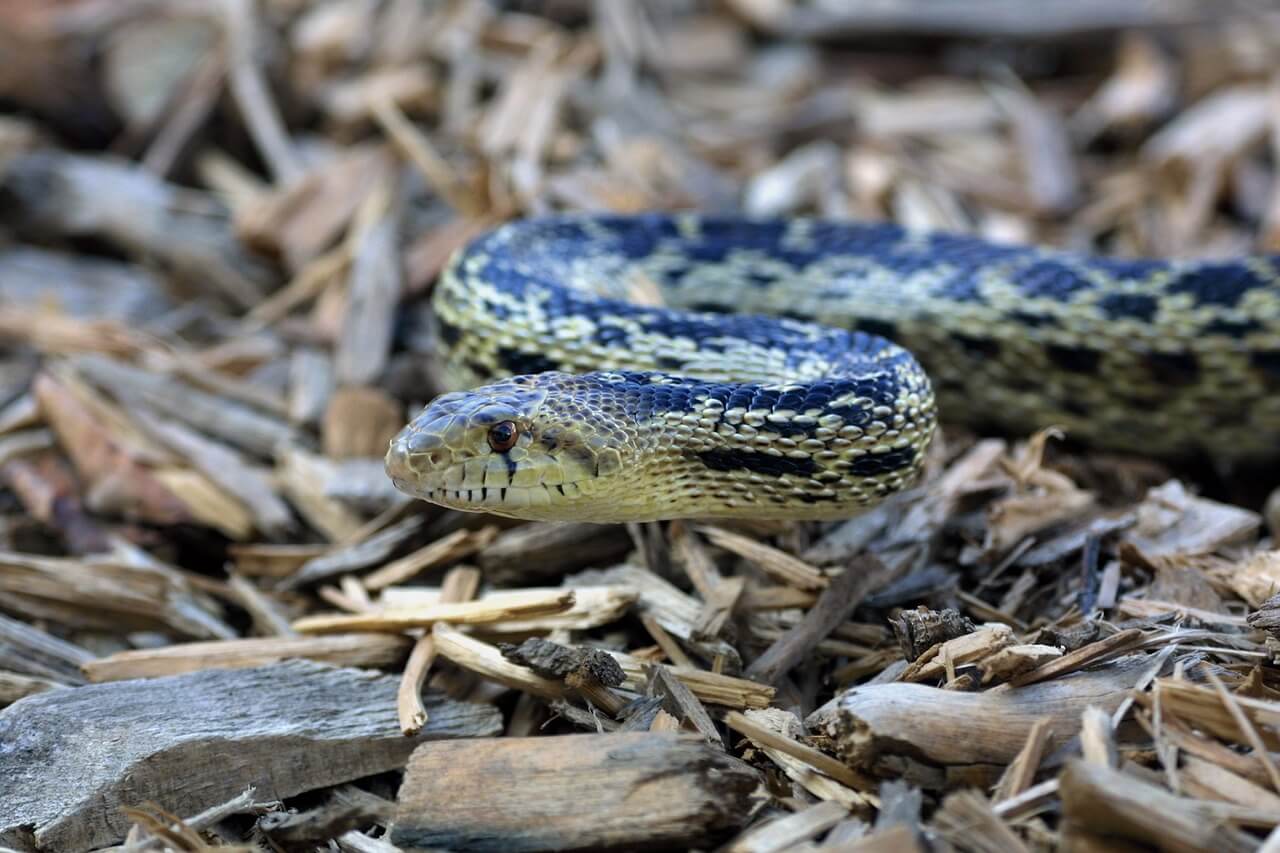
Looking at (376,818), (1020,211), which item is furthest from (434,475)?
(1020,211)

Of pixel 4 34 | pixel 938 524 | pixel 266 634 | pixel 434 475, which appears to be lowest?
pixel 266 634

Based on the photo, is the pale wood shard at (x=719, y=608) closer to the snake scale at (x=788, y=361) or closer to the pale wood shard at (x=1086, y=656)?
the snake scale at (x=788, y=361)

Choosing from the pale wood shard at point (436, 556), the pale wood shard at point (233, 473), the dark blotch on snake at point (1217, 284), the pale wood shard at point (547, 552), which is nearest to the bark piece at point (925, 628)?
the pale wood shard at point (547, 552)

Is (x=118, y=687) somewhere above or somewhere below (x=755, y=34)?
below

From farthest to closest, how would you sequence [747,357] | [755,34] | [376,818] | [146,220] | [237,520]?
[755,34]
[146,220]
[237,520]
[747,357]
[376,818]

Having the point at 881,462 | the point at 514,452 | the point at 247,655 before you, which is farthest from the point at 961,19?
the point at 247,655

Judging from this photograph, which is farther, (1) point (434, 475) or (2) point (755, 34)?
(2) point (755, 34)

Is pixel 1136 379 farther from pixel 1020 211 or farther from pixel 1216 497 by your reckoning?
pixel 1020 211
